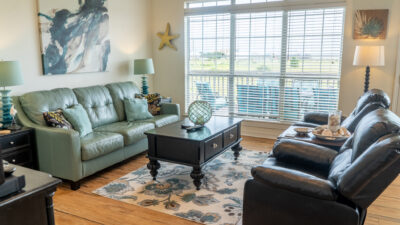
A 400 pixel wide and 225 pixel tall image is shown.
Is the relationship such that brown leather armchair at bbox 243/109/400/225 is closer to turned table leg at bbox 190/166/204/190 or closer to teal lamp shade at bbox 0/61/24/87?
turned table leg at bbox 190/166/204/190

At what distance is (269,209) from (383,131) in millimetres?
854

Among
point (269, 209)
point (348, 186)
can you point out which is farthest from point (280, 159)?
point (348, 186)

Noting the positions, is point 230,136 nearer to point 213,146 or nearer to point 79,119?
point 213,146

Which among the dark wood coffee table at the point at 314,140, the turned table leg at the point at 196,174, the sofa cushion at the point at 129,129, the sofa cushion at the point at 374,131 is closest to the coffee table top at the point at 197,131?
the turned table leg at the point at 196,174

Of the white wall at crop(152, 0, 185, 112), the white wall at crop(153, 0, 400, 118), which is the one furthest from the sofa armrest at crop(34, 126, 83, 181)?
the white wall at crop(153, 0, 400, 118)

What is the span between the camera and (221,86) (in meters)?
5.81

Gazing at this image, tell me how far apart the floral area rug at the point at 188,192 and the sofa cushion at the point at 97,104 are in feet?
3.23

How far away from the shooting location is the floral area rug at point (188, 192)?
9.39 ft

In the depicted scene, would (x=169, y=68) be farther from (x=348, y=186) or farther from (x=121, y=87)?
(x=348, y=186)

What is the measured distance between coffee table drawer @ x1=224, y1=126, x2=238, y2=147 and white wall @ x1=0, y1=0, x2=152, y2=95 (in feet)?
7.76

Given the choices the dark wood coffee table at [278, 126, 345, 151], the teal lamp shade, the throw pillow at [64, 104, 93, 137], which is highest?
the teal lamp shade

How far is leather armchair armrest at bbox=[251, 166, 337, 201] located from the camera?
6.19 ft

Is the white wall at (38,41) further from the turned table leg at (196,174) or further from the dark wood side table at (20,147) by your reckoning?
the turned table leg at (196,174)

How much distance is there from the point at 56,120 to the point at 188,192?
1686mm
